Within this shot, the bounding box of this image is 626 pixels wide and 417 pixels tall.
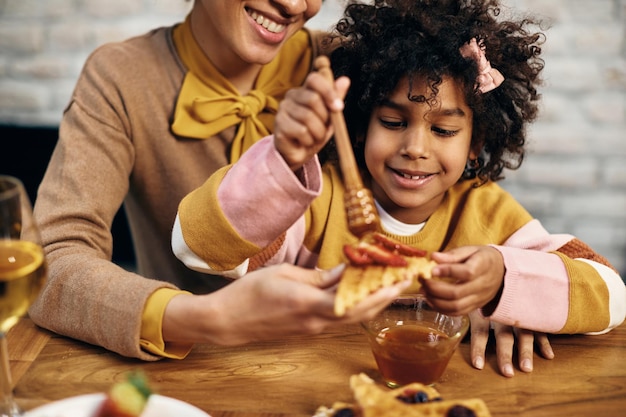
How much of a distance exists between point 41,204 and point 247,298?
2.06ft

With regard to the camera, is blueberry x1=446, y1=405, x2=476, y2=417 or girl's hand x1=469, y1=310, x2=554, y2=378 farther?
girl's hand x1=469, y1=310, x2=554, y2=378

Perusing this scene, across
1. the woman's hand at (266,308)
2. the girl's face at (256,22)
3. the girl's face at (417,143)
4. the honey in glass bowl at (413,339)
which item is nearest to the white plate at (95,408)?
the woman's hand at (266,308)

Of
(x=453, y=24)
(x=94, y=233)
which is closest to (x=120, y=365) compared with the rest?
(x=94, y=233)

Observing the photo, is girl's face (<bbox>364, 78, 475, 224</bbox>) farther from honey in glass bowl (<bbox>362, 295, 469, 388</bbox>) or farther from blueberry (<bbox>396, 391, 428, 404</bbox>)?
blueberry (<bbox>396, 391, 428, 404</bbox>)

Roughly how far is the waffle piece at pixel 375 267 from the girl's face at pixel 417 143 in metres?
0.38

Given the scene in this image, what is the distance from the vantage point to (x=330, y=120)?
109 centimetres

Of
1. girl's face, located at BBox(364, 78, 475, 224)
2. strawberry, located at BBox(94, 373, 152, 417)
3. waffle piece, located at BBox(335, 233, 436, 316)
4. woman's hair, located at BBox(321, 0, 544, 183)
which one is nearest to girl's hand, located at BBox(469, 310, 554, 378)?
waffle piece, located at BBox(335, 233, 436, 316)

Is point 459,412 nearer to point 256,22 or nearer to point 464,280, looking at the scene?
point 464,280

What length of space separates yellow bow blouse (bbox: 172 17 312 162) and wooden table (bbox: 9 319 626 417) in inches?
22.6

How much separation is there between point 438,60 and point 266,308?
68cm

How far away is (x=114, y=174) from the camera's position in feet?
5.02

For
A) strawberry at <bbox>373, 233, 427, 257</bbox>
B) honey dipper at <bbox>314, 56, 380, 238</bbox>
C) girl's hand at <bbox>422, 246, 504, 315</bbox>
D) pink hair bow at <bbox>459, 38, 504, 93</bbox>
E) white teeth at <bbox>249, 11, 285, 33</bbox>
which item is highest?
pink hair bow at <bbox>459, 38, 504, 93</bbox>

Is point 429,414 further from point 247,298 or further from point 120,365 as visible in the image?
point 120,365

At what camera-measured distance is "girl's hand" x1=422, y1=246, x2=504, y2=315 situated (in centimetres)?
109
